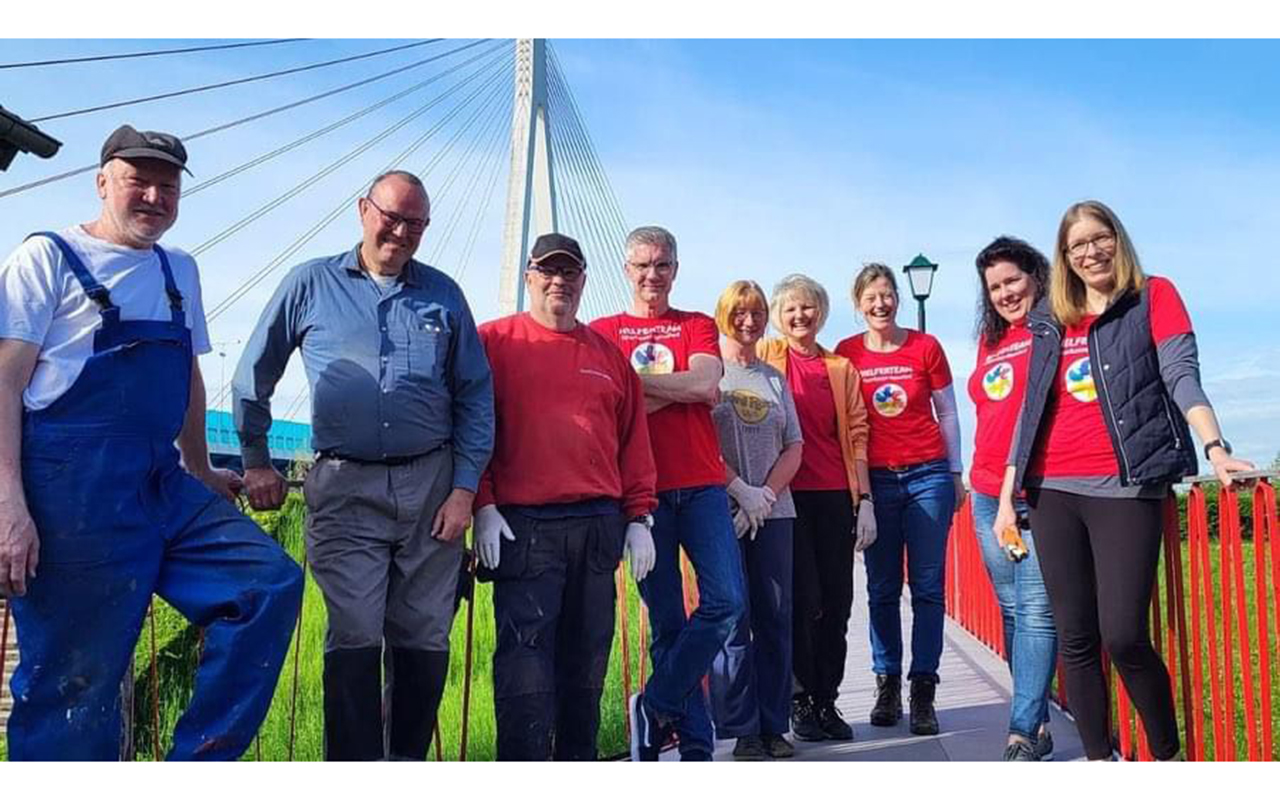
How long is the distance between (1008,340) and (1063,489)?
0.64m

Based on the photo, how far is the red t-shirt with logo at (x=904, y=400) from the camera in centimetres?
397

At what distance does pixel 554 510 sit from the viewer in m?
2.98

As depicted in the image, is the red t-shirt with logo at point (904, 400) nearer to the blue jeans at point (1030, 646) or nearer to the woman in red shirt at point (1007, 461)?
the woman in red shirt at point (1007, 461)

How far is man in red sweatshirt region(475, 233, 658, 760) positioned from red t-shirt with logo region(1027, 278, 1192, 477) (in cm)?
102

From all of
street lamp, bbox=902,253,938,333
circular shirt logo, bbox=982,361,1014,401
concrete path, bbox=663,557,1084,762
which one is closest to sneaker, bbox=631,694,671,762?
concrete path, bbox=663,557,1084,762

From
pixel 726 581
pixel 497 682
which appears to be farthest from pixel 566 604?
pixel 726 581

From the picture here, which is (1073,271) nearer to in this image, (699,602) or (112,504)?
(699,602)

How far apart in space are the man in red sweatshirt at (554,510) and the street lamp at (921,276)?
6.46m

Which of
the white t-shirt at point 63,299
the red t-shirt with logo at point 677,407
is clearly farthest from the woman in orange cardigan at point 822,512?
the white t-shirt at point 63,299

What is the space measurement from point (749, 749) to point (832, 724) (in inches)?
18.0

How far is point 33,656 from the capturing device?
2.38 metres

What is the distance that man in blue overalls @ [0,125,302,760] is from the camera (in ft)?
7.76

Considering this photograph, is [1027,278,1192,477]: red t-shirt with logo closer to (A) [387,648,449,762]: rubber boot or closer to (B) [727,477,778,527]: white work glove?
(B) [727,477,778,527]: white work glove

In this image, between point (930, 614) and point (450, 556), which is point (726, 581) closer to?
point (450, 556)
